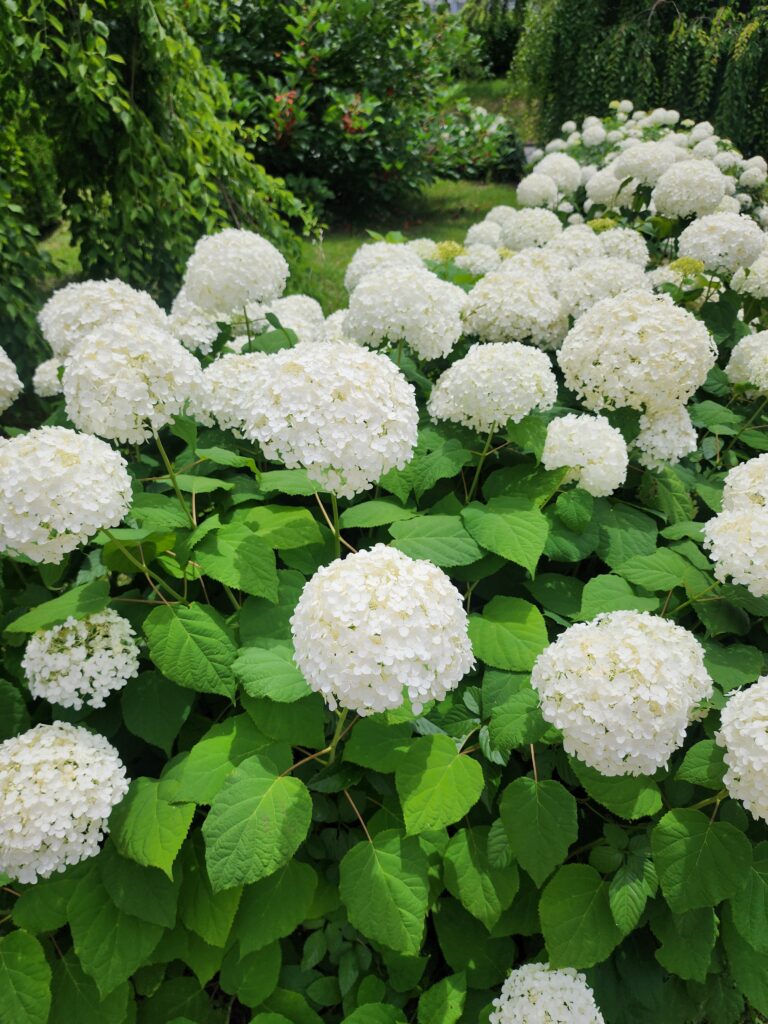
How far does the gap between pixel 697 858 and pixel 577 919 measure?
284 mm

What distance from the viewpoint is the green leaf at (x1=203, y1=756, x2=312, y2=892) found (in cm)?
136

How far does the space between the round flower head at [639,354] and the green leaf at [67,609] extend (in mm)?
1525

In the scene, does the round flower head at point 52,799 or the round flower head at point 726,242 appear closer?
the round flower head at point 52,799

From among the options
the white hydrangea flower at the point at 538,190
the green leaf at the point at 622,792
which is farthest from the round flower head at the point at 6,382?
the white hydrangea flower at the point at 538,190

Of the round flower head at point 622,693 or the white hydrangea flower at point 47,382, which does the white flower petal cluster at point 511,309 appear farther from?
the white hydrangea flower at point 47,382

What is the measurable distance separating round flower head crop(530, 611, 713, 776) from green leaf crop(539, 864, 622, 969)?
0.28 m

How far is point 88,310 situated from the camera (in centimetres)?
215

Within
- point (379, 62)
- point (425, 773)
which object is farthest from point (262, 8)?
point (425, 773)

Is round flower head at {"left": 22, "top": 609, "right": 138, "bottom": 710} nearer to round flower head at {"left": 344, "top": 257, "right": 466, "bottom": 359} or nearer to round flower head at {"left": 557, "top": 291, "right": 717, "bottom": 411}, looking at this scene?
round flower head at {"left": 344, "top": 257, "right": 466, "bottom": 359}

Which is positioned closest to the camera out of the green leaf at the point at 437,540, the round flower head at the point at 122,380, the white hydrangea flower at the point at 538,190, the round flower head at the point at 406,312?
the round flower head at the point at 122,380

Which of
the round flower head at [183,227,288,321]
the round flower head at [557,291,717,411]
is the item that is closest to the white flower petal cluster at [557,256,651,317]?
the round flower head at [557,291,717,411]

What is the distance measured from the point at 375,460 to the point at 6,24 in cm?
326

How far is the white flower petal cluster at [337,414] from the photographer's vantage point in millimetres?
1592

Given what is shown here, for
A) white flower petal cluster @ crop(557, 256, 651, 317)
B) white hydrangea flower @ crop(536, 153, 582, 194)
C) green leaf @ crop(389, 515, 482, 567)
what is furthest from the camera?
white hydrangea flower @ crop(536, 153, 582, 194)
